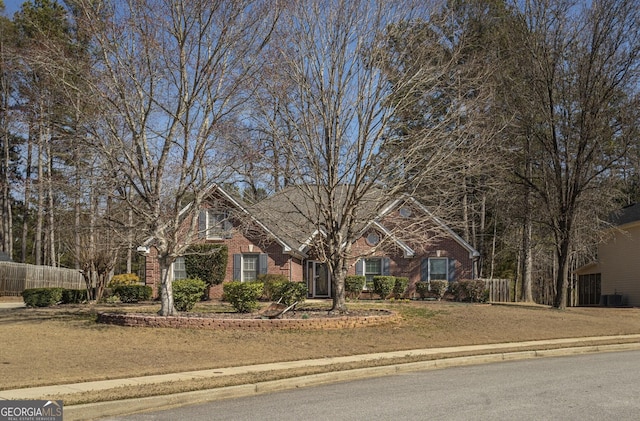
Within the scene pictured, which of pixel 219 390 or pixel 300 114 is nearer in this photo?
pixel 219 390

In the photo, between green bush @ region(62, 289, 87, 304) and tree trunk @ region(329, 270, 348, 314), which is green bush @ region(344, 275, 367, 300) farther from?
green bush @ region(62, 289, 87, 304)

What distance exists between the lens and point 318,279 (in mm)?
35438

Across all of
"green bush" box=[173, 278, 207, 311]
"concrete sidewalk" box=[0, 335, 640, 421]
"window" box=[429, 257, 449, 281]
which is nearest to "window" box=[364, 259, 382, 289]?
"window" box=[429, 257, 449, 281]

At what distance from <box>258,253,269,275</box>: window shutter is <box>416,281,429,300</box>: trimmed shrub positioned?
7642mm

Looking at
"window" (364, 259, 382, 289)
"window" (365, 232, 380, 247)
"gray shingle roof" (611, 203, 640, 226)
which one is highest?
"gray shingle roof" (611, 203, 640, 226)

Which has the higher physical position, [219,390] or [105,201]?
[105,201]

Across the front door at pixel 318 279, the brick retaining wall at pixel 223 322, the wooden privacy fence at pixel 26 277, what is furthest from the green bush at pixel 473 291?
the wooden privacy fence at pixel 26 277

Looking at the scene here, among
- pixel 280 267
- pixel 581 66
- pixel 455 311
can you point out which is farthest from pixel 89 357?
pixel 581 66

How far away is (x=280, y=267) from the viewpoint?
112 ft

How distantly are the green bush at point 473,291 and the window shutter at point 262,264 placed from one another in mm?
9573

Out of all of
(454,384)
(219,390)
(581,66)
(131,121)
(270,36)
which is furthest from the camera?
(581,66)

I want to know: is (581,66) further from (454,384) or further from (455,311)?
(454,384)

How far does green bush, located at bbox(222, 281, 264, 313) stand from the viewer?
22.1 meters

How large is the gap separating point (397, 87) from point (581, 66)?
10309 millimetres
